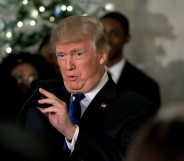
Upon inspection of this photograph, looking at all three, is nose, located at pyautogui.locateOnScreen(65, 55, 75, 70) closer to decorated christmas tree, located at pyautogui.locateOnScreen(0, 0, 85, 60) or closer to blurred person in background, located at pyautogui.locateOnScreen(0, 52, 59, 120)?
blurred person in background, located at pyautogui.locateOnScreen(0, 52, 59, 120)

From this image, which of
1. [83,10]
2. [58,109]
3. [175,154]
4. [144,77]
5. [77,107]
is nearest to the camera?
[175,154]

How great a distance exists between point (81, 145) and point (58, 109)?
0.22 m

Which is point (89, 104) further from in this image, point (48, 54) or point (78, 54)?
point (48, 54)

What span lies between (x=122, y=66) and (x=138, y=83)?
0.91 feet

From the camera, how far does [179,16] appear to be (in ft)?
20.8

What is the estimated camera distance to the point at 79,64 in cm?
249

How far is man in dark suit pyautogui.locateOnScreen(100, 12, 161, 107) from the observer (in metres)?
4.84

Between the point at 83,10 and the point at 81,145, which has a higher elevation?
the point at 81,145

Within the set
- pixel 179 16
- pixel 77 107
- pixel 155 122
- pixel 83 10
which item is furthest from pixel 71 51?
pixel 179 16

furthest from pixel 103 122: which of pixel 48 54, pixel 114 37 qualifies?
pixel 114 37

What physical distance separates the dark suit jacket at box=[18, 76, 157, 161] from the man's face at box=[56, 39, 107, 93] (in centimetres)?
7

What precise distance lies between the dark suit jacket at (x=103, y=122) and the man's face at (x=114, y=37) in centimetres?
254

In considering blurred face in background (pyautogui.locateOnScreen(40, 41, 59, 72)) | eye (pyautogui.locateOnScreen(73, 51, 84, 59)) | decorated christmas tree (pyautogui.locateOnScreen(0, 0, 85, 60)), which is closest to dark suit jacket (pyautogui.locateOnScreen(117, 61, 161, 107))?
blurred face in background (pyautogui.locateOnScreen(40, 41, 59, 72))

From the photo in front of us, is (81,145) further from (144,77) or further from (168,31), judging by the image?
(168,31)
